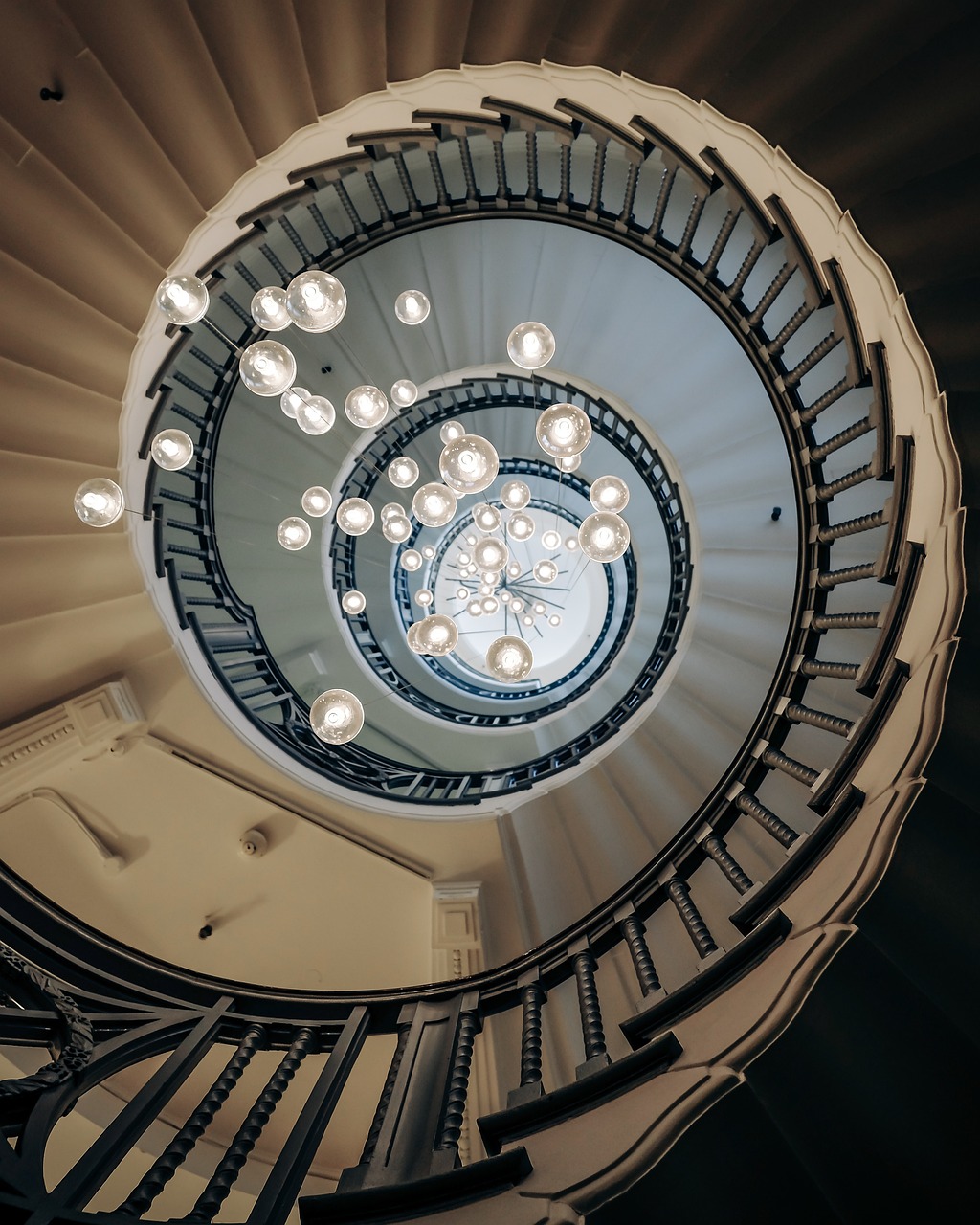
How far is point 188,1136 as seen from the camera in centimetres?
168

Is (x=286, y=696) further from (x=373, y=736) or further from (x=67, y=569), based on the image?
(x=373, y=736)

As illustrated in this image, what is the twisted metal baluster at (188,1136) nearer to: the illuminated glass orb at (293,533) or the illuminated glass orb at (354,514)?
the illuminated glass orb at (354,514)

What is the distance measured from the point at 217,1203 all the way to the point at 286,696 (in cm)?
414

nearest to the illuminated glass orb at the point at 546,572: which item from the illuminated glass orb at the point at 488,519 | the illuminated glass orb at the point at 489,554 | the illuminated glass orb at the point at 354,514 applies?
the illuminated glass orb at the point at 488,519

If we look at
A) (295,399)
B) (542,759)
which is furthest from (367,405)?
(542,759)

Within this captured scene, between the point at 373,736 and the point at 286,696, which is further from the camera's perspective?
the point at 373,736

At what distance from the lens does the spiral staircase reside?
Result: 148 centimetres

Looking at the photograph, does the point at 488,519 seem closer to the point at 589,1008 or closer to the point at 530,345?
the point at 530,345

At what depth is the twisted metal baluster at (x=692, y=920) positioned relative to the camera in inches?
87.2

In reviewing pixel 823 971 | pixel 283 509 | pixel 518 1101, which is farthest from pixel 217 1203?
pixel 283 509

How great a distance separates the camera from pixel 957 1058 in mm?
1366

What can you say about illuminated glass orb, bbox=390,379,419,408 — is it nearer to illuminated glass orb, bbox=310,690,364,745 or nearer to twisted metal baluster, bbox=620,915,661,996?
illuminated glass orb, bbox=310,690,364,745

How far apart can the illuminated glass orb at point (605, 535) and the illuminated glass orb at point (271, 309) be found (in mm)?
1715

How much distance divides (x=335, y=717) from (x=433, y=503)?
1.26 metres
